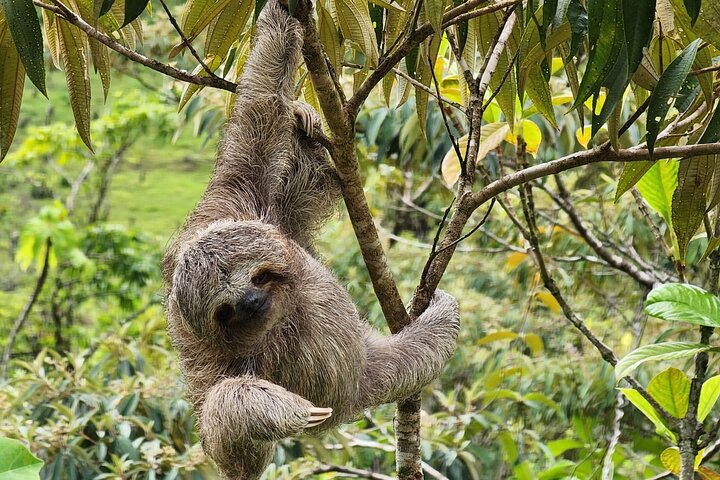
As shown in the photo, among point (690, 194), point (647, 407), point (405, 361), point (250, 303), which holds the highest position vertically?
point (690, 194)

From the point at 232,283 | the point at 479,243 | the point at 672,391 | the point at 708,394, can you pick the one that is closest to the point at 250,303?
the point at 232,283

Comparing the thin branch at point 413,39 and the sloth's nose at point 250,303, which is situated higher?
the thin branch at point 413,39

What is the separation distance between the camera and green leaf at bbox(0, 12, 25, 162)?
247cm

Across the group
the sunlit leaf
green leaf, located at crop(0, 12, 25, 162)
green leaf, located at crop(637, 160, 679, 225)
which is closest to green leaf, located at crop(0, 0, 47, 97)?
green leaf, located at crop(0, 12, 25, 162)

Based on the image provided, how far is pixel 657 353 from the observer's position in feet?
8.50

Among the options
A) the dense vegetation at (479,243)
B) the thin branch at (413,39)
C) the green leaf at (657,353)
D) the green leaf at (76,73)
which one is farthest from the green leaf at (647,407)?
the green leaf at (76,73)

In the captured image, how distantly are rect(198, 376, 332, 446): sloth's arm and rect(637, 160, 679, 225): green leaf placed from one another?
1.53 metres

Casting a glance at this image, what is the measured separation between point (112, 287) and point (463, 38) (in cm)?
866

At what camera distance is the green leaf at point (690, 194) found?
253 centimetres

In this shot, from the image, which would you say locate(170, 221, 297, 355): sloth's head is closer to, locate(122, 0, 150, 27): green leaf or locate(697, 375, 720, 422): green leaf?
locate(122, 0, 150, 27): green leaf

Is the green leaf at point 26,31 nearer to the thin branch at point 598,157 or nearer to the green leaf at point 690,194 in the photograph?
the thin branch at point 598,157

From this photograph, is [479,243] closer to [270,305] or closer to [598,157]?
[270,305]

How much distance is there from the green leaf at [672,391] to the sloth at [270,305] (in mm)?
775

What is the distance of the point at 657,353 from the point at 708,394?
50 centimetres
